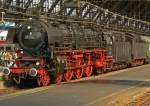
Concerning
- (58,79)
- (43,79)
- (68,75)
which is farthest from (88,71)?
(43,79)

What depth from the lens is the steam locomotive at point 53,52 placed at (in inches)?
869

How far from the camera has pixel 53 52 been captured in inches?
890

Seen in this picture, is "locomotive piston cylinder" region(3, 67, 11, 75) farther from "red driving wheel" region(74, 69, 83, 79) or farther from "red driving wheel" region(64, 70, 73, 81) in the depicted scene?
"red driving wheel" region(74, 69, 83, 79)

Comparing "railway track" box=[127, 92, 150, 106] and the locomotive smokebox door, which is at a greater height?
the locomotive smokebox door

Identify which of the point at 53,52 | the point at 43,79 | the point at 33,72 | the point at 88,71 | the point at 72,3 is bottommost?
the point at 88,71

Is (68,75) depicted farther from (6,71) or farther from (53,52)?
(6,71)

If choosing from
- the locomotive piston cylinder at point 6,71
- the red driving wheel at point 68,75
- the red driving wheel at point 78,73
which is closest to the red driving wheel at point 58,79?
the red driving wheel at point 68,75

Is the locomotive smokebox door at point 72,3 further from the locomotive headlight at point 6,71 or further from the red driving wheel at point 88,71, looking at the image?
the locomotive headlight at point 6,71

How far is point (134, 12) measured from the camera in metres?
81.7

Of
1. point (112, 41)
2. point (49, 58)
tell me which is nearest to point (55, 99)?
point (49, 58)

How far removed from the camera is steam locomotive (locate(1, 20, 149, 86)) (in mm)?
22078

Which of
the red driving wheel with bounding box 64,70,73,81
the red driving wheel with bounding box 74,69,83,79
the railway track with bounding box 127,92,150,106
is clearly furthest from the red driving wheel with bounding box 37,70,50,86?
the railway track with bounding box 127,92,150,106

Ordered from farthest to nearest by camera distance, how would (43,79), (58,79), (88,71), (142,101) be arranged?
1. (88,71)
2. (58,79)
3. (43,79)
4. (142,101)

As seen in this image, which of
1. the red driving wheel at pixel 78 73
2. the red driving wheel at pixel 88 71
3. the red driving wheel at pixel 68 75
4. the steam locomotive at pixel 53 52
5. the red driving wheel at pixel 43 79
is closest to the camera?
the red driving wheel at pixel 43 79
